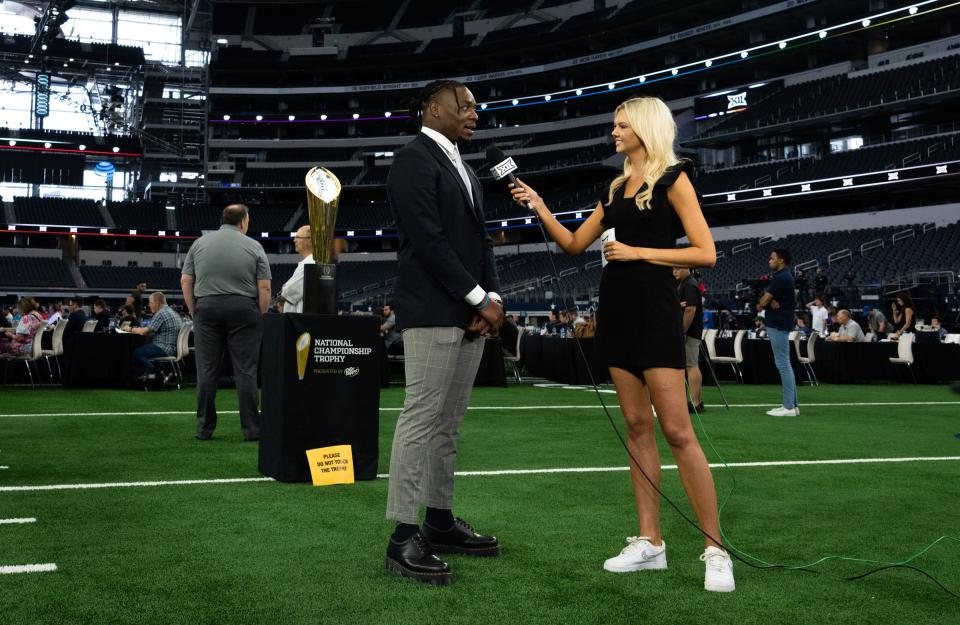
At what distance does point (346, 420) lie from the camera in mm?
5035

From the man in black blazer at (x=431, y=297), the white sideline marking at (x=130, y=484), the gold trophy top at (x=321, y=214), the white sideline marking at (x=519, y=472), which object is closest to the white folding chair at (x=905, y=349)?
the white sideline marking at (x=519, y=472)

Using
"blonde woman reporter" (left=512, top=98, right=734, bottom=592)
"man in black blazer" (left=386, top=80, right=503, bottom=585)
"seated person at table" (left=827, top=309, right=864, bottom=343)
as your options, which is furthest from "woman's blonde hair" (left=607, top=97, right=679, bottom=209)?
"seated person at table" (left=827, top=309, right=864, bottom=343)

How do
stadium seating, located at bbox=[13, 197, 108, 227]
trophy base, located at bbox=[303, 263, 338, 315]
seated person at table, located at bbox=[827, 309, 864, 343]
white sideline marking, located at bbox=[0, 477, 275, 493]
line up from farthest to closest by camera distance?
stadium seating, located at bbox=[13, 197, 108, 227]
seated person at table, located at bbox=[827, 309, 864, 343]
trophy base, located at bbox=[303, 263, 338, 315]
white sideline marking, located at bbox=[0, 477, 275, 493]

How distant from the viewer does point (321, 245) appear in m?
5.34

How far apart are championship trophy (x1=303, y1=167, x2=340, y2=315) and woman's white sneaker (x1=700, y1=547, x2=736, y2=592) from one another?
9.43 feet

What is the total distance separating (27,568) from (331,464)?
206 cm

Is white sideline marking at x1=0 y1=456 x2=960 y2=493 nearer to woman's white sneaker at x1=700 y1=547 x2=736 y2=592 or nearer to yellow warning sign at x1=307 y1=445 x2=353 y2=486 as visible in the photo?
yellow warning sign at x1=307 y1=445 x2=353 y2=486

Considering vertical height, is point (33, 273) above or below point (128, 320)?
above

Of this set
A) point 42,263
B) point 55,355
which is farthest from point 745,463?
point 42,263

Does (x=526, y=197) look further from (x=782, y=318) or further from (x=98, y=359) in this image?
(x=98, y=359)

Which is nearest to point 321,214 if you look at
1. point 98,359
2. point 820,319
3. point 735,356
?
point 98,359

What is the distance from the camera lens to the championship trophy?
513cm

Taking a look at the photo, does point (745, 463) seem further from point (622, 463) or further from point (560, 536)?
point (560, 536)

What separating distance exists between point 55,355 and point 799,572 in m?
11.8
